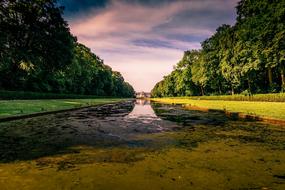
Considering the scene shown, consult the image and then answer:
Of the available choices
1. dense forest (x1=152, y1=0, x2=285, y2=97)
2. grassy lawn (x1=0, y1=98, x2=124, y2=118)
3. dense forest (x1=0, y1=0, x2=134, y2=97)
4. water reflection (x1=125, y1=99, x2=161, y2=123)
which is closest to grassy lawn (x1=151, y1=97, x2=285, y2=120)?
dense forest (x1=152, y1=0, x2=285, y2=97)

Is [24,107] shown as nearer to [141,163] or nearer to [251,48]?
[141,163]

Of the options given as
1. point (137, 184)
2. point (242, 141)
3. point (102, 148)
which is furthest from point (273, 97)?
point (137, 184)

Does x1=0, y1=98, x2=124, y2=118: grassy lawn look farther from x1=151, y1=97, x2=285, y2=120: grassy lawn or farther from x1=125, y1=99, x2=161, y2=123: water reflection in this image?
x1=151, y1=97, x2=285, y2=120: grassy lawn

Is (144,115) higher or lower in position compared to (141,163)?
lower

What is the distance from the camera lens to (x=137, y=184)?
4270 mm

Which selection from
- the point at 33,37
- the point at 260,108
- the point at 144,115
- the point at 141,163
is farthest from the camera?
the point at 260,108

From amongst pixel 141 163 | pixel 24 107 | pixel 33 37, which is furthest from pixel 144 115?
pixel 141 163

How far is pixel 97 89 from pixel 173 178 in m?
86.0

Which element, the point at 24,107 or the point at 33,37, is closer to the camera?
the point at 33,37

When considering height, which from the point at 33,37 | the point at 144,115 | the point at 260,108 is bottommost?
the point at 144,115

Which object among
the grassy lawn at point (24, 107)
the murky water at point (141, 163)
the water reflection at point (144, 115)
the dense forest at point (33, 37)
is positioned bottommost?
the water reflection at point (144, 115)

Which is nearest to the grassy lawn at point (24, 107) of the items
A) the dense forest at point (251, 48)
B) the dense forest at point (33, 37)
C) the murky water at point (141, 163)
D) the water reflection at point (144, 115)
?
the dense forest at point (33, 37)

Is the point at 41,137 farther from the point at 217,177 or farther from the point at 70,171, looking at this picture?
the point at 217,177

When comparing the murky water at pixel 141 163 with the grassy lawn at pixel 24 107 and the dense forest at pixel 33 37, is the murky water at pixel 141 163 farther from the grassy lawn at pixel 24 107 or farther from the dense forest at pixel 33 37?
the dense forest at pixel 33 37
